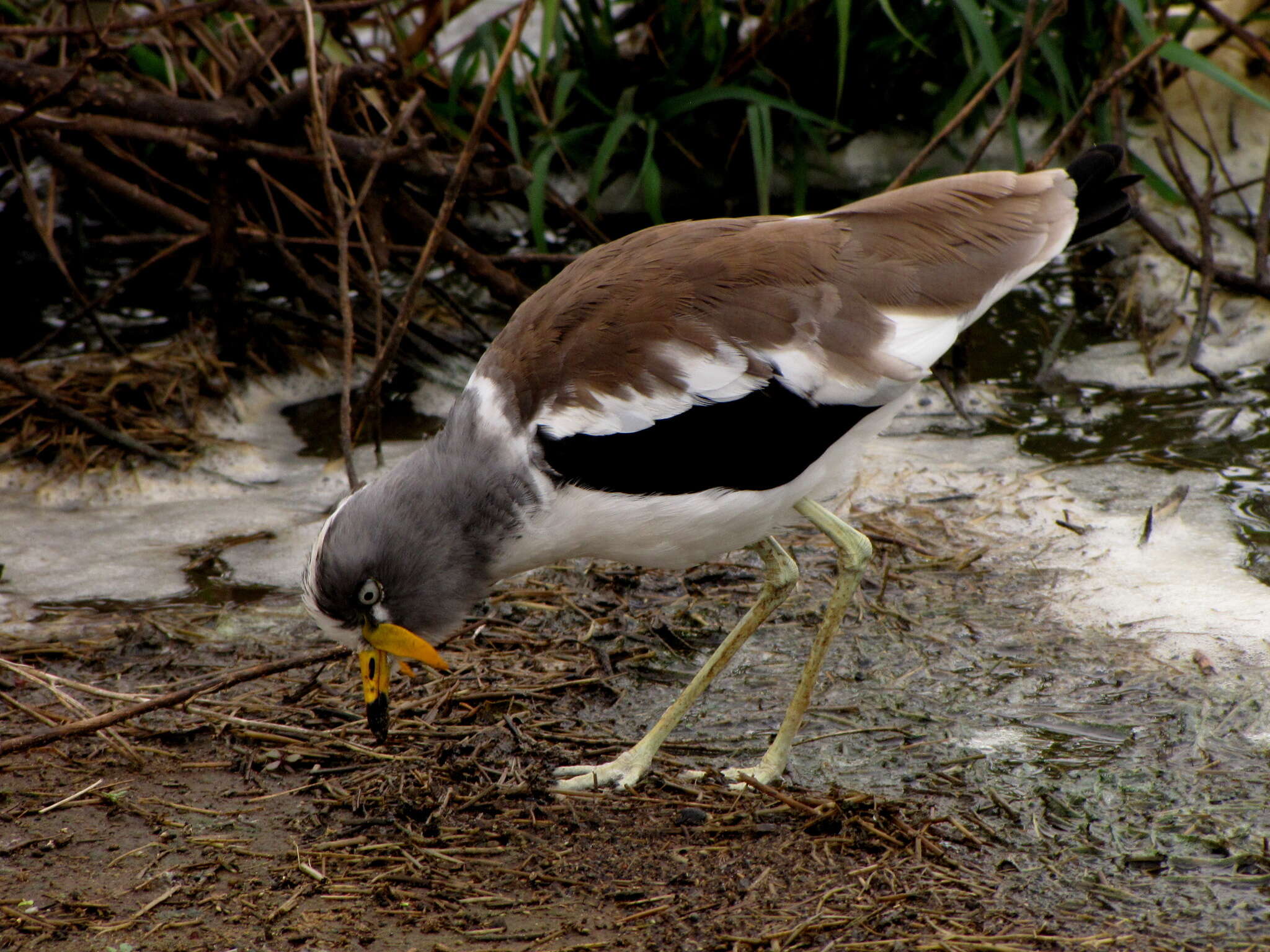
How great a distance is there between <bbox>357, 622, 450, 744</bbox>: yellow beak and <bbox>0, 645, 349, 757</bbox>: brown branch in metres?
0.26

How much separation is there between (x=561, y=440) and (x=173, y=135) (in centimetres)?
280

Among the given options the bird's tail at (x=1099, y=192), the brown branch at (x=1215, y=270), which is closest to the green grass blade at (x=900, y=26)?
the brown branch at (x=1215, y=270)

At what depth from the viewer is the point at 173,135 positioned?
5105 millimetres

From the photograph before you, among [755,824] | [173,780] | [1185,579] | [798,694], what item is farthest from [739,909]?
[1185,579]

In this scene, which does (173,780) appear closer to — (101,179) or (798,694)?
(798,694)

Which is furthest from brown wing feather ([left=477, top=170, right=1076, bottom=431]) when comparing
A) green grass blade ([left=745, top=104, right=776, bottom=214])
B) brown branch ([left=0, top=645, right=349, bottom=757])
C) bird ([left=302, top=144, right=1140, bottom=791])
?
green grass blade ([left=745, top=104, right=776, bottom=214])

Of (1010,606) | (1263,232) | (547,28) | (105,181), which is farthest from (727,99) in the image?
(1010,606)

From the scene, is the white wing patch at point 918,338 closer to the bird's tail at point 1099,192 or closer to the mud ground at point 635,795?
the bird's tail at point 1099,192

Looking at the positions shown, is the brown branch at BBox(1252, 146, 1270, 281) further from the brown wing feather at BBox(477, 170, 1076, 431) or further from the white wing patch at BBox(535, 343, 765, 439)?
the white wing patch at BBox(535, 343, 765, 439)

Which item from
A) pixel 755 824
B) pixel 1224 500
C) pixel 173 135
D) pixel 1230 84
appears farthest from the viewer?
pixel 1230 84

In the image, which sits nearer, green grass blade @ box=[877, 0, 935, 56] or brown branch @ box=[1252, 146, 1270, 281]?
green grass blade @ box=[877, 0, 935, 56]

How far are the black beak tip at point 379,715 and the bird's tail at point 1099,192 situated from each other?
2.39 meters

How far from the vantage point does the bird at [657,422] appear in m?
3.30

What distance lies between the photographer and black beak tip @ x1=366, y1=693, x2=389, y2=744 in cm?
345
